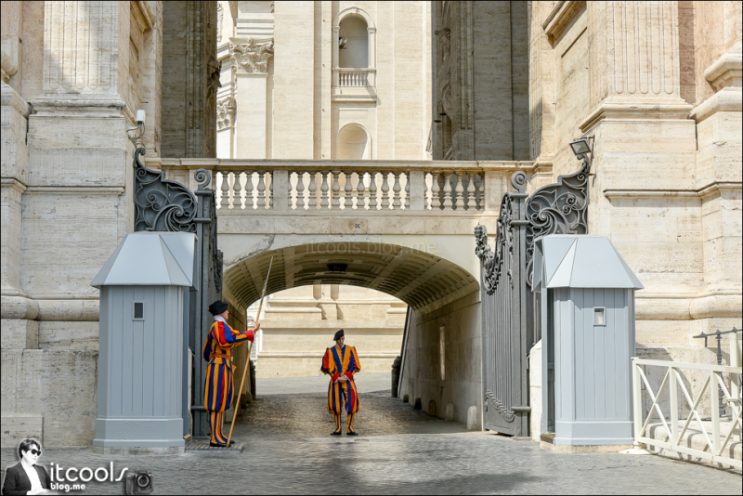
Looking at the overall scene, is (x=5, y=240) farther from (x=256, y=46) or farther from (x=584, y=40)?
(x=256, y=46)

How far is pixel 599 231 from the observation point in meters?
12.3

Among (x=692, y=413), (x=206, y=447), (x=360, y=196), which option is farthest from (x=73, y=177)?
(x=692, y=413)

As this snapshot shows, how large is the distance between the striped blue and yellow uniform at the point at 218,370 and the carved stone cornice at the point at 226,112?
1560 inches

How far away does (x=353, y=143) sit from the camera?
134 feet

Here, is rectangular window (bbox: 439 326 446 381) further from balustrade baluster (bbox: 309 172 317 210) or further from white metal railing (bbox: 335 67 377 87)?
white metal railing (bbox: 335 67 377 87)

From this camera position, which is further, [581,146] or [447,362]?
[447,362]

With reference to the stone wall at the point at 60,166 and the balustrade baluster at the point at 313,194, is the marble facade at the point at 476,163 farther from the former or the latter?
the balustrade baluster at the point at 313,194

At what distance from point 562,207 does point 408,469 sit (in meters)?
4.99

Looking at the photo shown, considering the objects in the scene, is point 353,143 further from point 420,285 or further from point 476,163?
point 476,163

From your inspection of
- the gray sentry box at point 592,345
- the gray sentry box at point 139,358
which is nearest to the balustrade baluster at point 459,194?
the gray sentry box at point 592,345

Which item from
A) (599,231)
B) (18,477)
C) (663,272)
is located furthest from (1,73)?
(663,272)

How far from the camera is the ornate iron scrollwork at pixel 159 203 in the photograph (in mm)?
12180

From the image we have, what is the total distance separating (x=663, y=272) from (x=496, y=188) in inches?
160

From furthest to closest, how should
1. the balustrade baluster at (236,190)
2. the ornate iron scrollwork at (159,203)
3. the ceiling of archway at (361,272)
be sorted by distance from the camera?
the ceiling of archway at (361,272)
the balustrade baluster at (236,190)
the ornate iron scrollwork at (159,203)
